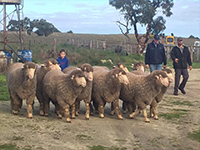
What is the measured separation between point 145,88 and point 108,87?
3.03 feet

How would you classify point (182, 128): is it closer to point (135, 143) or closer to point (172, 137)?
point (172, 137)

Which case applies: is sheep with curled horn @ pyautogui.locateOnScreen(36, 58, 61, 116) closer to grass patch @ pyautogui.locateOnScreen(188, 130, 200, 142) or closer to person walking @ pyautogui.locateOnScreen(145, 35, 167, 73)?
grass patch @ pyautogui.locateOnScreen(188, 130, 200, 142)

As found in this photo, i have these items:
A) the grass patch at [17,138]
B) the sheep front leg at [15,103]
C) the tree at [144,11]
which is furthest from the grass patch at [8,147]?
the tree at [144,11]

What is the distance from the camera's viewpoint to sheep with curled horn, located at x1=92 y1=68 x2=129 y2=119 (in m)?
7.84

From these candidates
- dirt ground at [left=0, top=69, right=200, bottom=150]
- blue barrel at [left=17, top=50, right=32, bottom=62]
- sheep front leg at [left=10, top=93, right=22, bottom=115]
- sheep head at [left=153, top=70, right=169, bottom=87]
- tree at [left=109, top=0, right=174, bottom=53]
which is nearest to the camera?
dirt ground at [left=0, top=69, right=200, bottom=150]

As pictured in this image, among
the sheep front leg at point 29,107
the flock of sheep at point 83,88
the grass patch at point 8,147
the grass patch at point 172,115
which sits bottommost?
the grass patch at point 172,115

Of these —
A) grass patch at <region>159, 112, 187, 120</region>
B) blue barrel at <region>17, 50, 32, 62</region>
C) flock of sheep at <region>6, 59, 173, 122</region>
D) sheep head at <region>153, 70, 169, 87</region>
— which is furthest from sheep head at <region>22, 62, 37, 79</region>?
blue barrel at <region>17, 50, 32, 62</region>

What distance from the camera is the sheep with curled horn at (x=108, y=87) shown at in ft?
25.7

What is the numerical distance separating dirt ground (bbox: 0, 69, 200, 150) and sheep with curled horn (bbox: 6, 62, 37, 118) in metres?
0.31

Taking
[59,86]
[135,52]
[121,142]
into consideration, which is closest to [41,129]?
[59,86]

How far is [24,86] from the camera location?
7676 mm

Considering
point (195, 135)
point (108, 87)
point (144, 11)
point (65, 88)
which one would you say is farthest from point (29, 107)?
point (144, 11)

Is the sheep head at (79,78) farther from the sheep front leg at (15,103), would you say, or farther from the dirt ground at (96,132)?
the sheep front leg at (15,103)

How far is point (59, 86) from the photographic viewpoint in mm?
7562
